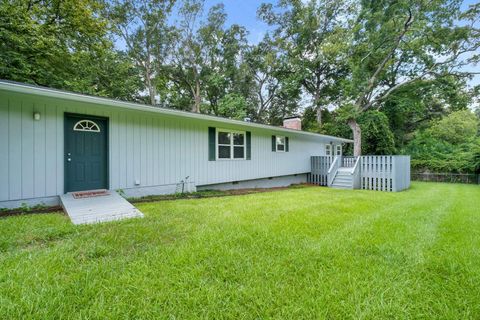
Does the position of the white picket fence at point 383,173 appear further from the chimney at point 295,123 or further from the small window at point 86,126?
the small window at point 86,126

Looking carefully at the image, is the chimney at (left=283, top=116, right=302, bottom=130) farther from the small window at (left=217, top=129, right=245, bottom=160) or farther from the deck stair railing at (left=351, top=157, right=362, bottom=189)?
the small window at (left=217, top=129, right=245, bottom=160)

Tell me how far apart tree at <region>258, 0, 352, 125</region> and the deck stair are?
10.5 meters

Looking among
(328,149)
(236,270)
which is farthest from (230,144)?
(328,149)

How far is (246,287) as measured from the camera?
199 centimetres

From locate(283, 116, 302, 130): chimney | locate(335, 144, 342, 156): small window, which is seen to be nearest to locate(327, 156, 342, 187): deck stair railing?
locate(283, 116, 302, 130): chimney

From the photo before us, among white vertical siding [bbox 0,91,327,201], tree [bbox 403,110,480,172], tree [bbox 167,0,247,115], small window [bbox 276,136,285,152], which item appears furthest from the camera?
tree [bbox 167,0,247,115]

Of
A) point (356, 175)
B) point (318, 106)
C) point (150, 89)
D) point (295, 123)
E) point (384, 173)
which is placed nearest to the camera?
point (384, 173)

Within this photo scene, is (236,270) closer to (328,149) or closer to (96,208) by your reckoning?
(96,208)

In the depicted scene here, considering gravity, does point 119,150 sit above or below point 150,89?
below

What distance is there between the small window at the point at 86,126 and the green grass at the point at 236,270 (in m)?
2.42

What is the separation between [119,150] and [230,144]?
403 centimetres

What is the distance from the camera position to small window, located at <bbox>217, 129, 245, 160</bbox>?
8508 mm

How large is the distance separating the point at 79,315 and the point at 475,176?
18943 mm

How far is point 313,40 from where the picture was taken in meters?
19.8
